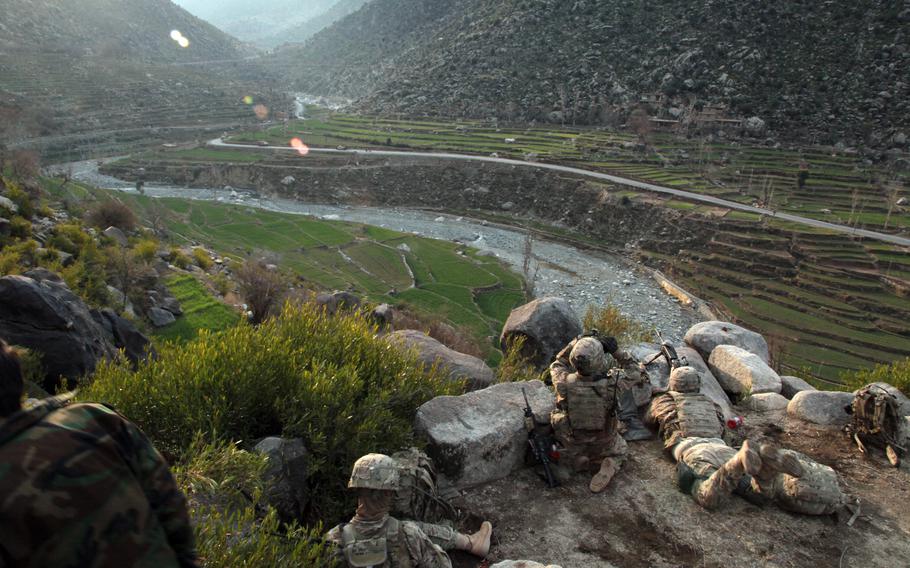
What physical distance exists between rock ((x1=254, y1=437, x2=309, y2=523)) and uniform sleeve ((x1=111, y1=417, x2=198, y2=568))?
280 cm

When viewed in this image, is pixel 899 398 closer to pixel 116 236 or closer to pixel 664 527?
pixel 664 527

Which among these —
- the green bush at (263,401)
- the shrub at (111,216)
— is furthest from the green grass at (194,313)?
the green bush at (263,401)

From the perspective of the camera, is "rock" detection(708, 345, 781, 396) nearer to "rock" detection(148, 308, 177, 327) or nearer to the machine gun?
the machine gun

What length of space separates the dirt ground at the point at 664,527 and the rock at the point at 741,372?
3221 mm

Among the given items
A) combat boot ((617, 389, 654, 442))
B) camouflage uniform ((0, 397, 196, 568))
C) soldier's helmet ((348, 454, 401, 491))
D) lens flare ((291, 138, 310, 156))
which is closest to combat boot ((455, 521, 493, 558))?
soldier's helmet ((348, 454, 401, 491))

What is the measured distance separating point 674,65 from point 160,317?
71.2m

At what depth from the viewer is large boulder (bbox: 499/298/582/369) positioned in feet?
42.8

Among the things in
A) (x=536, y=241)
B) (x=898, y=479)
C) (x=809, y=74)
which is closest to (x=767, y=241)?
(x=536, y=241)

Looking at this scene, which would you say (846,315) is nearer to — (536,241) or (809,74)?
(536,241)

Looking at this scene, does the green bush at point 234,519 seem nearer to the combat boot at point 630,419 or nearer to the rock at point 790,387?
the combat boot at point 630,419

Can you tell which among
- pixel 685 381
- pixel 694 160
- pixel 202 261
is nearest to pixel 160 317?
pixel 202 261

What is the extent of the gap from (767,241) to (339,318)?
137ft

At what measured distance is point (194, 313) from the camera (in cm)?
1595

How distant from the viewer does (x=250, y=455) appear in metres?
4.87
